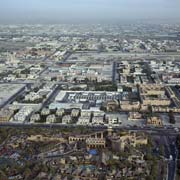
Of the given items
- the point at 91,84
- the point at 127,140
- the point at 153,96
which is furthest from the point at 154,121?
the point at 91,84

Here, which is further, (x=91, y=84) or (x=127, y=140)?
(x=91, y=84)

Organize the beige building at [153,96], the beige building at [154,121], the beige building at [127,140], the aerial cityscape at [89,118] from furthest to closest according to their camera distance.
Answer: the beige building at [153,96] < the beige building at [154,121] < the beige building at [127,140] < the aerial cityscape at [89,118]

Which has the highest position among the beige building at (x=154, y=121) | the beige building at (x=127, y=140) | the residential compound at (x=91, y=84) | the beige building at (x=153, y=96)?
the beige building at (x=127, y=140)

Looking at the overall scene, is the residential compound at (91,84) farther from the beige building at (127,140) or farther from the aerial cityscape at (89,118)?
the beige building at (127,140)

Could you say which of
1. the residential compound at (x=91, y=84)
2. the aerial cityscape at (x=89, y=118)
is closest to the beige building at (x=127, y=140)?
the aerial cityscape at (x=89, y=118)

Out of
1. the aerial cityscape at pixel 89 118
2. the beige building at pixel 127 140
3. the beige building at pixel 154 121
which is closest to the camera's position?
the aerial cityscape at pixel 89 118

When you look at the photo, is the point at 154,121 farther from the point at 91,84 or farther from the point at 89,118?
the point at 91,84

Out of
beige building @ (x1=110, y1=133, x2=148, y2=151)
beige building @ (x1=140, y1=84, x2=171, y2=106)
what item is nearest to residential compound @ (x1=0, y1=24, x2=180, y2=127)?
beige building @ (x1=140, y1=84, x2=171, y2=106)
